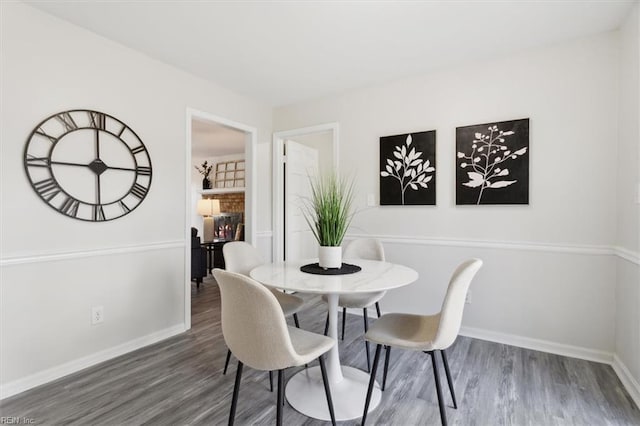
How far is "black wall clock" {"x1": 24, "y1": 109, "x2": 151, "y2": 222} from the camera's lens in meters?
2.10

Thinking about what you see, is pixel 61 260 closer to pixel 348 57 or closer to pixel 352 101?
pixel 348 57

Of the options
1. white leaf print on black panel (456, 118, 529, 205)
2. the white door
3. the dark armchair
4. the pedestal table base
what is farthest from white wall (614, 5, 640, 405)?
the dark armchair

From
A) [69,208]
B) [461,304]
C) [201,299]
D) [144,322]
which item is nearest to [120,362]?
[144,322]

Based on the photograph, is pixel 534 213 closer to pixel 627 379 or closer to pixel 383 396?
pixel 627 379

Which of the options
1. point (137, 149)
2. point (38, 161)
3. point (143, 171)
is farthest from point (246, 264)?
point (38, 161)

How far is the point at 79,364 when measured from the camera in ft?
7.41

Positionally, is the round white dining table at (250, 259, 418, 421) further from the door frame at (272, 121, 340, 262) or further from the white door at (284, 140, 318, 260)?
the white door at (284, 140, 318, 260)

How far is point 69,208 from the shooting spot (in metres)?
2.22

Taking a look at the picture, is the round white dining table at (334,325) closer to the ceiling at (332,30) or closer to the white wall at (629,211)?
the white wall at (629,211)

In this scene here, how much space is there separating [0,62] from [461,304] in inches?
116

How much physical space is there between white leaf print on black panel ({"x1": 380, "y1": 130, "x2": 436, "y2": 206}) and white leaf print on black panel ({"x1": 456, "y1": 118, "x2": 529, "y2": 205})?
0.24 m

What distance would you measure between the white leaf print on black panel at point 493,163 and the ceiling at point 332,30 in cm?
63

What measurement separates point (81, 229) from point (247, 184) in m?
1.78

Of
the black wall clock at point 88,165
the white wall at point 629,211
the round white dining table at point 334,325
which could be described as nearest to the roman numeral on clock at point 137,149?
the black wall clock at point 88,165
